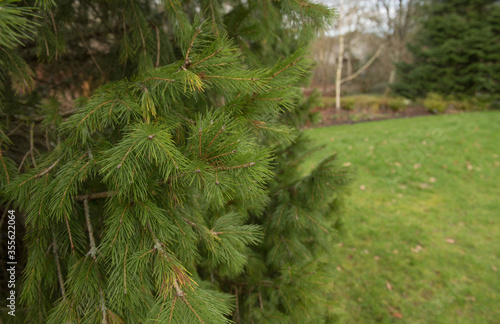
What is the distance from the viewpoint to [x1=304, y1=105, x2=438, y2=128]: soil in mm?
11633

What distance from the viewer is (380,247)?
4.34 m

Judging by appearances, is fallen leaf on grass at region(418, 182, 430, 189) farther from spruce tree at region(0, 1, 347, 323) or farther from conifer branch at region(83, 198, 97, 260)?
conifer branch at region(83, 198, 97, 260)

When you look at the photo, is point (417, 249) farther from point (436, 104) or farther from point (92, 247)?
point (436, 104)

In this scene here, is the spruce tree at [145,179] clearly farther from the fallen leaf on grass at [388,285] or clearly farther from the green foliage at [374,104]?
the green foliage at [374,104]

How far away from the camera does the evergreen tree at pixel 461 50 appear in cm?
1193

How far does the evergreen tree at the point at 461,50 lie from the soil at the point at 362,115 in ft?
5.51

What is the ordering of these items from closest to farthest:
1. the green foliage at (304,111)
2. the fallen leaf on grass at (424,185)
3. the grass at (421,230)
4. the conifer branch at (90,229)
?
the conifer branch at (90,229) → the green foliage at (304,111) → the grass at (421,230) → the fallen leaf on grass at (424,185)

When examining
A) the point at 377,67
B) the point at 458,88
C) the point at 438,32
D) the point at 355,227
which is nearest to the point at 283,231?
the point at 355,227

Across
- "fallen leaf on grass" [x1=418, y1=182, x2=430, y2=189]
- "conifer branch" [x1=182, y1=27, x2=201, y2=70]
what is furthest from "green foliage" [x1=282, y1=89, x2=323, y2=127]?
"fallen leaf on grass" [x1=418, y1=182, x2=430, y2=189]

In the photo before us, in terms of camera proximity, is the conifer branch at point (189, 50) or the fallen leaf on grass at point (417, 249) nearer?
the conifer branch at point (189, 50)

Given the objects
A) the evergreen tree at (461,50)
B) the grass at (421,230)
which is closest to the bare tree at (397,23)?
the evergreen tree at (461,50)

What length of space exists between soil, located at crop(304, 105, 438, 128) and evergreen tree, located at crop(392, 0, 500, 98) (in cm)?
168

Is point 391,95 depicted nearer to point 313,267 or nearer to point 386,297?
point 386,297

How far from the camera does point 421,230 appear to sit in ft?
15.1
